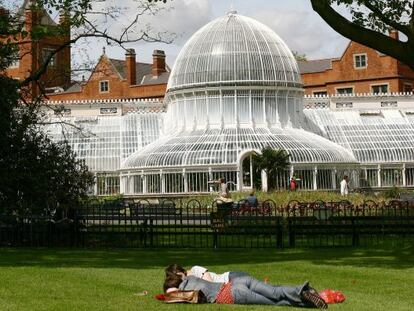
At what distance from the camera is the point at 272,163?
44531 millimetres

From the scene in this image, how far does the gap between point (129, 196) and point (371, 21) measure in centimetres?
2822

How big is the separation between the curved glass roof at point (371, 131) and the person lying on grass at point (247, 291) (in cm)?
4097

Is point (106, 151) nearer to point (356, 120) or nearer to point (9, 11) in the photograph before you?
point (356, 120)

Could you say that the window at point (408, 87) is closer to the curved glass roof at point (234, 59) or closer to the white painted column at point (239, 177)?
the curved glass roof at point (234, 59)

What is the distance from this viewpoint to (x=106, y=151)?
5325 cm

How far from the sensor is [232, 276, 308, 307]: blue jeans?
11.2 m

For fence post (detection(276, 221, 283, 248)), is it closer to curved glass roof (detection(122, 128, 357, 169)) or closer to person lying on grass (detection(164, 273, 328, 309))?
person lying on grass (detection(164, 273, 328, 309))

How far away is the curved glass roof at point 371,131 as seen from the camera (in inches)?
2046

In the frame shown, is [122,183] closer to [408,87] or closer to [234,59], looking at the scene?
[234,59]

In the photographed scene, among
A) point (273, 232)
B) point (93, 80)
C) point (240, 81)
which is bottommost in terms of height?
point (273, 232)

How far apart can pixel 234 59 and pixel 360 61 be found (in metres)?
30.5

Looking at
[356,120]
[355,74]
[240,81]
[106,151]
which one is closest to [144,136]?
[106,151]

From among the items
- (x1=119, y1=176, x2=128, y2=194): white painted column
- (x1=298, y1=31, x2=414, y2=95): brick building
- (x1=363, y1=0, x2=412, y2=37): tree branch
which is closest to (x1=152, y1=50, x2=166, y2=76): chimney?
(x1=298, y1=31, x2=414, y2=95): brick building

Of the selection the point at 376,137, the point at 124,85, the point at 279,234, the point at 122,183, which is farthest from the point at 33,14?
the point at 124,85
